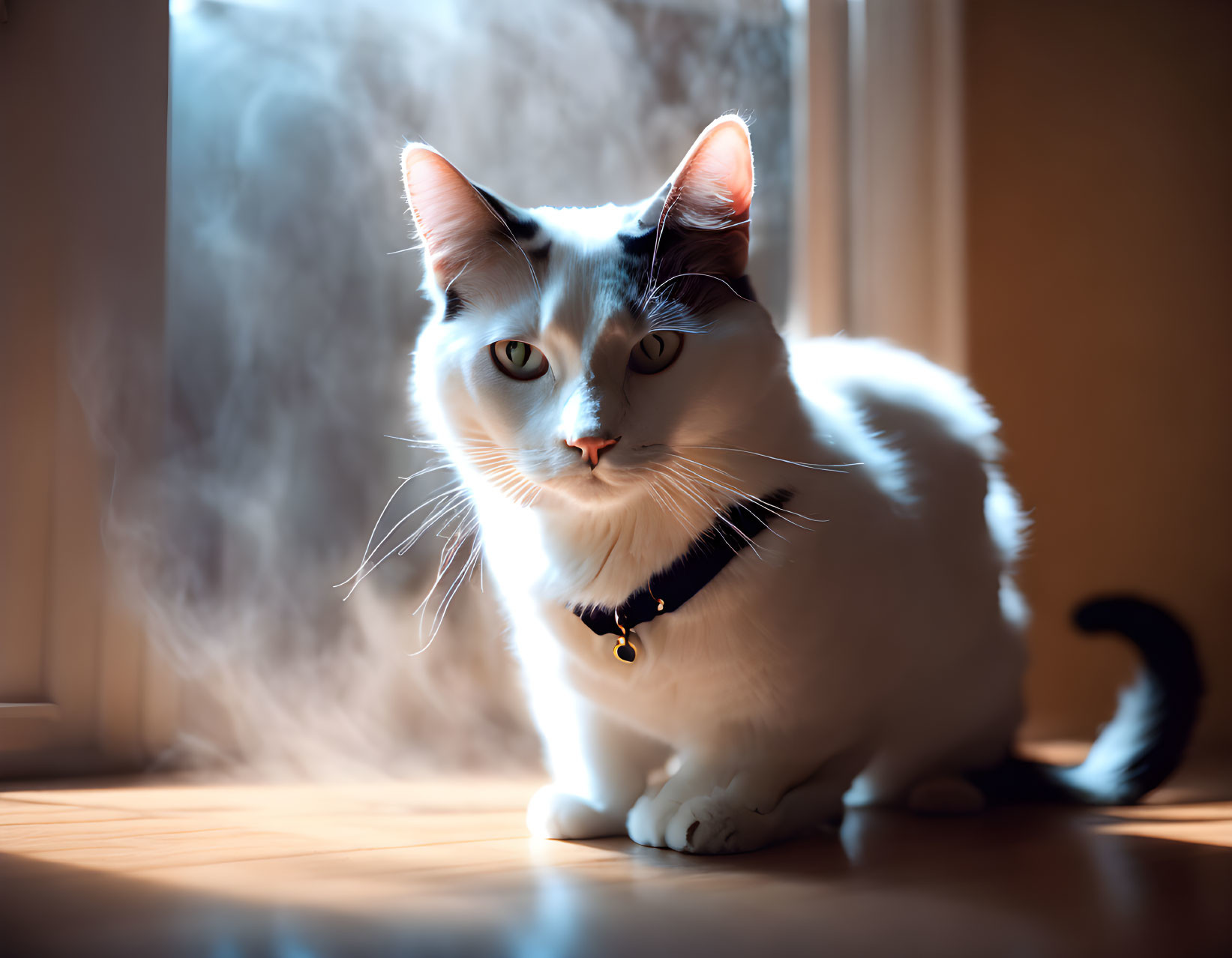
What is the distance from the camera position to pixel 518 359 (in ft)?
2.89

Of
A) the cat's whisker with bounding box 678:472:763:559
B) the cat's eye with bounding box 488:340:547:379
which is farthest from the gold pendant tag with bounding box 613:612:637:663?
the cat's eye with bounding box 488:340:547:379

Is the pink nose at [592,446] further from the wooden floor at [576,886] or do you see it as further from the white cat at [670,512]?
the wooden floor at [576,886]

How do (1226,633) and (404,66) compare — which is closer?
(404,66)

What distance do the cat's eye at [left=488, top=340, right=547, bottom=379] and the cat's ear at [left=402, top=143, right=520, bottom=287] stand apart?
0.10 meters

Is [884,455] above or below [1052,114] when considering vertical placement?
below

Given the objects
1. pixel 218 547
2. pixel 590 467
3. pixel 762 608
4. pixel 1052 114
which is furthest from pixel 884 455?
pixel 1052 114

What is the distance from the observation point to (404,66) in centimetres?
145

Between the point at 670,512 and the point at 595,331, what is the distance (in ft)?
0.58

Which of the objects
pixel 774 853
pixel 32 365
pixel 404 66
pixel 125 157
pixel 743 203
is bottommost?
pixel 774 853

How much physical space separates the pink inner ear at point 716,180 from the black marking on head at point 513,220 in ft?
0.42

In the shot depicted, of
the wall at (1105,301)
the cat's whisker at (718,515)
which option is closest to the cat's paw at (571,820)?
the cat's whisker at (718,515)

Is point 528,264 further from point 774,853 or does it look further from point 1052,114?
point 1052,114

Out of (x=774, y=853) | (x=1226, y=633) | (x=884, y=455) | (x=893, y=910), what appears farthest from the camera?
(x=1226, y=633)

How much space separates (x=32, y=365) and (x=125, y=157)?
296 millimetres
